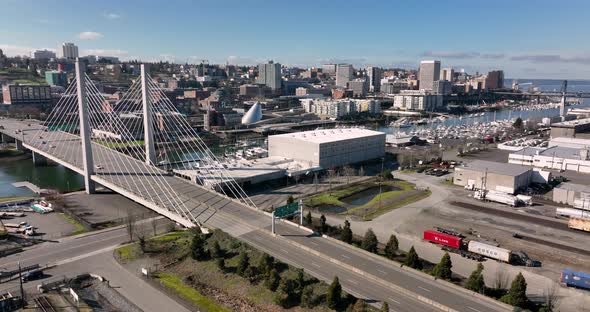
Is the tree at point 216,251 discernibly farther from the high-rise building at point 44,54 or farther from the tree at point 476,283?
the high-rise building at point 44,54

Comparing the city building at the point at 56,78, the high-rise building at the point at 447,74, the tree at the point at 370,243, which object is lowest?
the tree at the point at 370,243

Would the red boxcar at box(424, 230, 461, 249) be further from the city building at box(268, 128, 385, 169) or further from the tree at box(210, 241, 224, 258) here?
the city building at box(268, 128, 385, 169)

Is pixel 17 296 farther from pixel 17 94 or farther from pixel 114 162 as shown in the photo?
pixel 17 94

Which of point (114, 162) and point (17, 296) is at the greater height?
point (114, 162)

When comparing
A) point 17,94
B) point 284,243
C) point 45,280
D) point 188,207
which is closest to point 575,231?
point 284,243

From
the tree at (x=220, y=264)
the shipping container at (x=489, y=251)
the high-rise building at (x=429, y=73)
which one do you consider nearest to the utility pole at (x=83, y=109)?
the tree at (x=220, y=264)

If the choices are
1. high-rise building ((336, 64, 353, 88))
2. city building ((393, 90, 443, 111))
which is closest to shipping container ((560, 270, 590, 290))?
city building ((393, 90, 443, 111))
